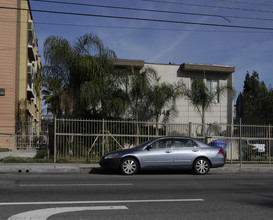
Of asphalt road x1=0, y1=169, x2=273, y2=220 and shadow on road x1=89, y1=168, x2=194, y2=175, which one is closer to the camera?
asphalt road x1=0, y1=169, x2=273, y2=220

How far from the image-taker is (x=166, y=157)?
13516 millimetres

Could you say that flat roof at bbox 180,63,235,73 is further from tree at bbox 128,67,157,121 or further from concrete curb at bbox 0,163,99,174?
concrete curb at bbox 0,163,99,174

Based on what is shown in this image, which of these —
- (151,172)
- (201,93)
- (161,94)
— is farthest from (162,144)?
(201,93)

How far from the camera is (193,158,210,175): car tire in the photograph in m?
13.8

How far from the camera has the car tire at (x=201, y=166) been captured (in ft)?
45.4

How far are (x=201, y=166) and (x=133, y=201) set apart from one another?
22.8 ft

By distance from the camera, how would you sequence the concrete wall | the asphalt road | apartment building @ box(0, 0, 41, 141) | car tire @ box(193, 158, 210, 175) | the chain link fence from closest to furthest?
the asphalt road, car tire @ box(193, 158, 210, 175), the chain link fence, apartment building @ box(0, 0, 41, 141), the concrete wall

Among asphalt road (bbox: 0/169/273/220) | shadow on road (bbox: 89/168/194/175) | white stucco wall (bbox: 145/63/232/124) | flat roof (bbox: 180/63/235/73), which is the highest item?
flat roof (bbox: 180/63/235/73)

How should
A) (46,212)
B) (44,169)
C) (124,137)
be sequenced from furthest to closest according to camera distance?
(124,137) < (44,169) < (46,212)

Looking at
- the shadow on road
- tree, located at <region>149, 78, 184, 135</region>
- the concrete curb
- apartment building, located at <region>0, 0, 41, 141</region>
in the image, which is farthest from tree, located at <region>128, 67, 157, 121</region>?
the concrete curb

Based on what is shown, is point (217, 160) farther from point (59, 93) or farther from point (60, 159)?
point (59, 93)

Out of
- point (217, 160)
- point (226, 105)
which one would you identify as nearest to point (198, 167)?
point (217, 160)

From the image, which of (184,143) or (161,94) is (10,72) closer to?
(161,94)

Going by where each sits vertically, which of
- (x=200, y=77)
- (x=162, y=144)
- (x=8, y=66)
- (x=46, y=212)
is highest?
(x=8, y=66)
